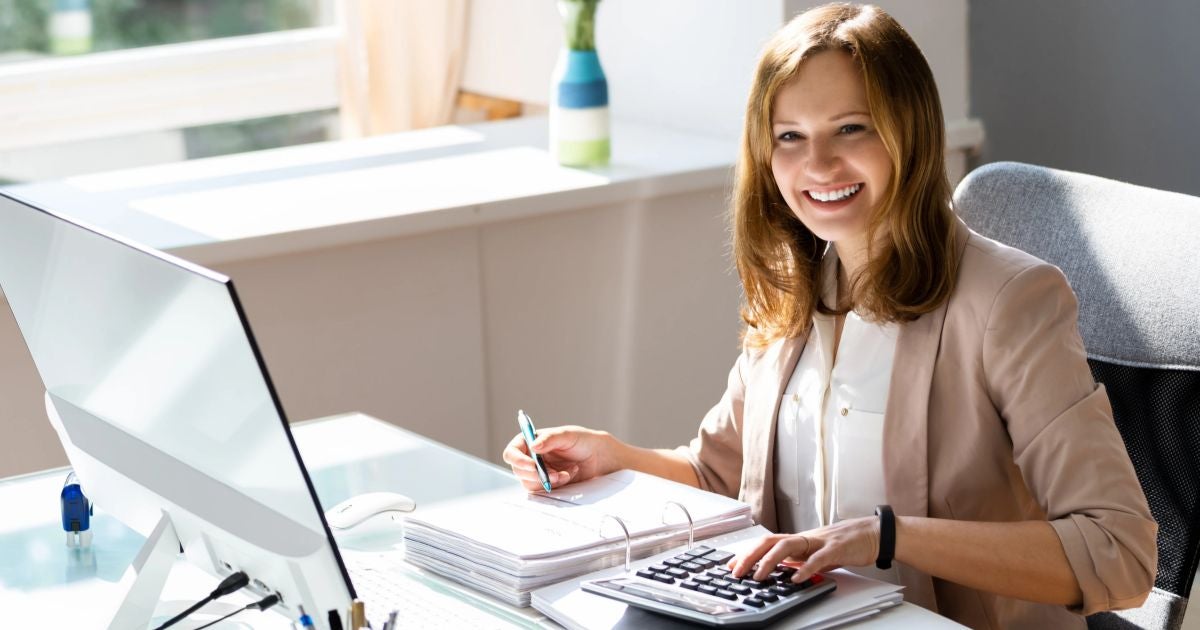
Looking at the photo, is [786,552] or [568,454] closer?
[786,552]

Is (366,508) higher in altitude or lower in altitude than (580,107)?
lower

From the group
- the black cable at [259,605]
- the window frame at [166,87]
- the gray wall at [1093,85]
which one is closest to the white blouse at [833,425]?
the black cable at [259,605]

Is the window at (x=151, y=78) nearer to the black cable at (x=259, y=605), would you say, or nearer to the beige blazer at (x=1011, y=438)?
the black cable at (x=259, y=605)

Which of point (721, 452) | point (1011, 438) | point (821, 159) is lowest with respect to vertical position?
point (721, 452)

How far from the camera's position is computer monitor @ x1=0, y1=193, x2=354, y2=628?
939mm

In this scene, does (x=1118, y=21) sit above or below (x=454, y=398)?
above

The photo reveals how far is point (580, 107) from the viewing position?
2.49m

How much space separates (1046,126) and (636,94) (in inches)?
32.4

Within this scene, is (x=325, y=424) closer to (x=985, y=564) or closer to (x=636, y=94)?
(x=985, y=564)

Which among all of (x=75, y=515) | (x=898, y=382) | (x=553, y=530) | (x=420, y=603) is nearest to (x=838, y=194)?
(x=898, y=382)

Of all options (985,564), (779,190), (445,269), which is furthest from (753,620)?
(445,269)

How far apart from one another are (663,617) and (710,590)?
0.05 metres

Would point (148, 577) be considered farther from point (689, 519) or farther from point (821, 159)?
point (821, 159)

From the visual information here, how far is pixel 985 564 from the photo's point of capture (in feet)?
4.04
